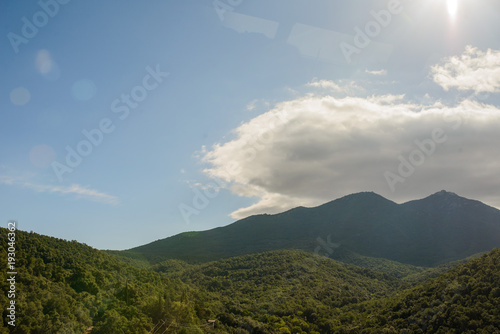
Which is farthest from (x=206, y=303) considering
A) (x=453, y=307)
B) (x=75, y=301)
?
(x=453, y=307)

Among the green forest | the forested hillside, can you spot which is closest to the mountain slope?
the green forest

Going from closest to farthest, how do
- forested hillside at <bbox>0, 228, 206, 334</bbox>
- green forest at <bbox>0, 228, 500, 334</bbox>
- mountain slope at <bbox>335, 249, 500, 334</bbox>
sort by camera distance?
forested hillside at <bbox>0, 228, 206, 334</bbox>, green forest at <bbox>0, 228, 500, 334</bbox>, mountain slope at <bbox>335, 249, 500, 334</bbox>

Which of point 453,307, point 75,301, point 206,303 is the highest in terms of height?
point 75,301

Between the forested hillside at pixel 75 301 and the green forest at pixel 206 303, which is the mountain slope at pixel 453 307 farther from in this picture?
the forested hillside at pixel 75 301

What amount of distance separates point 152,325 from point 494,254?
81.5 m

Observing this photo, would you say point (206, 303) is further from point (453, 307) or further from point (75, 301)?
point (453, 307)

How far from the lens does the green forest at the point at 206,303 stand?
48.8 m

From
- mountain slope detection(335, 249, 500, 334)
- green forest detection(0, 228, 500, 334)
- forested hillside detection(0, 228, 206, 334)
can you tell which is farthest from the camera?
mountain slope detection(335, 249, 500, 334)

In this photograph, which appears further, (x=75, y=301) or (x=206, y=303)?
(x=206, y=303)

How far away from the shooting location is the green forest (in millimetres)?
48750

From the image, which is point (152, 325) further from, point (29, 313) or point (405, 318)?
point (405, 318)

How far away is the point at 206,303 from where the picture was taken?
91.8 m

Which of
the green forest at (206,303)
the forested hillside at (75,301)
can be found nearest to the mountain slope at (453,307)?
the green forest at (206,303)

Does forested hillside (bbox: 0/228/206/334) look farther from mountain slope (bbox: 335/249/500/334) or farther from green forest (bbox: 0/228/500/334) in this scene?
mountain slope (bbox: 335/249/500/334)
